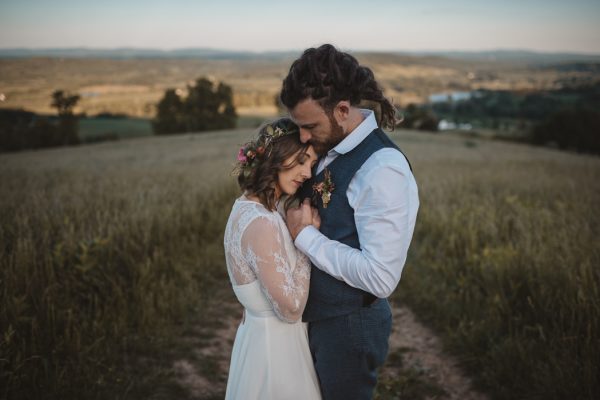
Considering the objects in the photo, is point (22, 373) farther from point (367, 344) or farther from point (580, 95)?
point (580, 95)

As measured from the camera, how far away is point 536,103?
7838 cm

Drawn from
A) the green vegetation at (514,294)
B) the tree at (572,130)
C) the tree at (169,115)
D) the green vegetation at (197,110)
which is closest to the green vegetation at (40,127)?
the tree at (169,115)

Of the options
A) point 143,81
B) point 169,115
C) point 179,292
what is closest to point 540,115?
point 169,115

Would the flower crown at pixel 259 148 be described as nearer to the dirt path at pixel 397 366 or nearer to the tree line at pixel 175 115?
the dirt path at pixel 397 366

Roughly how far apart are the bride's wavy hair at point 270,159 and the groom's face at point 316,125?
74 millimetres

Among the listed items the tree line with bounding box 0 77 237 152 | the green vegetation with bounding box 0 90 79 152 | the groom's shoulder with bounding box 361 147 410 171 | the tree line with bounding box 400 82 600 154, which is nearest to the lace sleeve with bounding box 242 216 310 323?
the groom's shoulder with bounding box 361 147 410 171

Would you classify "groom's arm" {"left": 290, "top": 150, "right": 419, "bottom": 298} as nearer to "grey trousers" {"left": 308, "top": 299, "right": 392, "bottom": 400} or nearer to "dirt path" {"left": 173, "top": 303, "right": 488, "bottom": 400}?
"grey trousers" {"left": 308, "top": 299, "right": 392, "bottom": 400}

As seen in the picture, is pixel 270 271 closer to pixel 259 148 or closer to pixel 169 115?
pixel 259 148

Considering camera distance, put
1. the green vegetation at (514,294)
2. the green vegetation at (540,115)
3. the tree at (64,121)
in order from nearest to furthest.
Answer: the green vegetation at (514,294) → the tree at (64,121) → the green vegetation at (540,115)

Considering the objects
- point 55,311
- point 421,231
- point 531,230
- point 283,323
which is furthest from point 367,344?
point 421,231

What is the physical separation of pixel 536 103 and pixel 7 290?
90937 millimetres

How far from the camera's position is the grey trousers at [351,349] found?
2113mm

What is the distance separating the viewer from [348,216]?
202cm

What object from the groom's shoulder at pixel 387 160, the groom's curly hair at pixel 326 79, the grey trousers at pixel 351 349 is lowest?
the grey trousers at pixel 351 349
